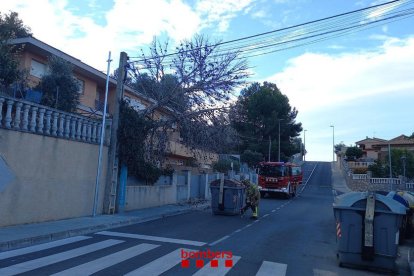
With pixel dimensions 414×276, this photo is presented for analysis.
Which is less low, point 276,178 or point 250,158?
point 250,158

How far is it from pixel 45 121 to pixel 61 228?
11.3 feet

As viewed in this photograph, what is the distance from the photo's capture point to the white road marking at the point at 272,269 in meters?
7.39

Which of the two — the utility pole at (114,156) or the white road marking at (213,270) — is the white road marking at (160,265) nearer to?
the white road marking at (213,270)

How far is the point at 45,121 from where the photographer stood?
12266mm

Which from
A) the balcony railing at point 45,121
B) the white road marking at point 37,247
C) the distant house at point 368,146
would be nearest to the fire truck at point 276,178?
the balcony railing at point 45,121

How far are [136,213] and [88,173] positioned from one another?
2926mm

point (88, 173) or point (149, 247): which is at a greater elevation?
point (88, 173)

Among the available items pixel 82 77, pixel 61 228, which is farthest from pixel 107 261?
pixel 82 77

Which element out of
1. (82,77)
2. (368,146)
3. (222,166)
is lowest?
(222,166)

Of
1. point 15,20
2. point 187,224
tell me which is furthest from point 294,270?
point 15,20

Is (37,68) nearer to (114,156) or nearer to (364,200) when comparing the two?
(114,156)

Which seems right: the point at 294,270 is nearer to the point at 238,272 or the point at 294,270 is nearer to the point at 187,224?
the point at 238,272

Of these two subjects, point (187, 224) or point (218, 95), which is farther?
point (218, 95)

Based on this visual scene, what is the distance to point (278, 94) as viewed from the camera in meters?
60.9
